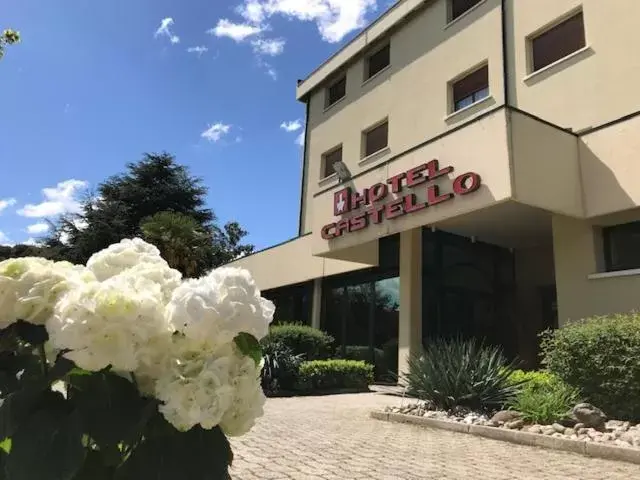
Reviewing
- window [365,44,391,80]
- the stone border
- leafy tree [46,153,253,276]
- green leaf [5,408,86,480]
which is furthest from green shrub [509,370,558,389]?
leafy tree [46,153,253,276]

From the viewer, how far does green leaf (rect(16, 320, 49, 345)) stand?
1.52 meters

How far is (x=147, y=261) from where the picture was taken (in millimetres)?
1720

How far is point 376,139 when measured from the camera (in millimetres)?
19000

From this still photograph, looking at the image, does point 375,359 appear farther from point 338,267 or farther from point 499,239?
point 499,239

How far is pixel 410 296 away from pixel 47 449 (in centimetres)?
1273

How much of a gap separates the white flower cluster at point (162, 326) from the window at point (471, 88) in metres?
14.8

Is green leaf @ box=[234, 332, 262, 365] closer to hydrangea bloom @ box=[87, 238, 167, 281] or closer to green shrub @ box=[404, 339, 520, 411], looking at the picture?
hydrangea bloom @ box=[87, 238, 167, 281]

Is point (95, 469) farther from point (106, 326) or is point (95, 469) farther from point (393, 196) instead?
point (393, 196)

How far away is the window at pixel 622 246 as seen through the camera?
10.7 metres

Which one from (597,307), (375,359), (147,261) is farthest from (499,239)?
(147,261)

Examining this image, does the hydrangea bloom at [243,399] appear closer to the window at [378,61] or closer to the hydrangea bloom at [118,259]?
the hydrangea bloom at [118,259]

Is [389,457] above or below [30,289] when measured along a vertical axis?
below

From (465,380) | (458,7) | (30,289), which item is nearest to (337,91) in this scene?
(458,7)

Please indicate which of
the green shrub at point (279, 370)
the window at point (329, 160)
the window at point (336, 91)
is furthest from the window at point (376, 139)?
the green shrub at point (279, 370)
